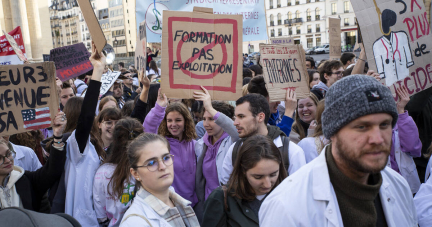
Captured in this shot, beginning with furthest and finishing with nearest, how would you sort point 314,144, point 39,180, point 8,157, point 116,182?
point 314,144
point 39,180
point 116,182
point 8,157

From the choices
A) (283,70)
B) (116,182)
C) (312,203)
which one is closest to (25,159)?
(116,182)

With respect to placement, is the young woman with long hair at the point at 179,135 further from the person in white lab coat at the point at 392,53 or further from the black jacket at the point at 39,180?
the person in white lab coat at the point at 392,53

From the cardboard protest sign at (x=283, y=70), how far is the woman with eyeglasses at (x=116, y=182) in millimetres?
1804

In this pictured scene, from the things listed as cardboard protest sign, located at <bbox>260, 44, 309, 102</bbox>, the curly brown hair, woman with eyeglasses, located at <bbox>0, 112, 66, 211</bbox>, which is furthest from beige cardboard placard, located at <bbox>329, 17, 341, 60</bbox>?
woman with eyeglasses, located at <bbox>0, 112, 66, 211</bbox>

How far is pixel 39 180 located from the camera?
3357 millimetres

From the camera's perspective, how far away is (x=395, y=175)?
2020 mm

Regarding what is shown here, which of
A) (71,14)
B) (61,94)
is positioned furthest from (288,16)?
(61,94)

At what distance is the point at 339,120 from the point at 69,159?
102 inches

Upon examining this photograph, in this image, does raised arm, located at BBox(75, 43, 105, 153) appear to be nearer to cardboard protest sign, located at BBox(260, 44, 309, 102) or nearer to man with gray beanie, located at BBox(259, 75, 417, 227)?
cardboard protest sign, located at BBox(260, 44, 309, 102)

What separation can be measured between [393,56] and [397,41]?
0.19 meters

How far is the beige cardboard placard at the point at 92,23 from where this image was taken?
3.53 meters

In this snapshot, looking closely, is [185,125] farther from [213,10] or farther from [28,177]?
[213,10]

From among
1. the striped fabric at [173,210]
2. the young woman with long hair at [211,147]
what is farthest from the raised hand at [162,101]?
the striped fabric at [173,210]

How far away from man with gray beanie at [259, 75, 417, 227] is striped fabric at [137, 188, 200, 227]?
2.91ft
